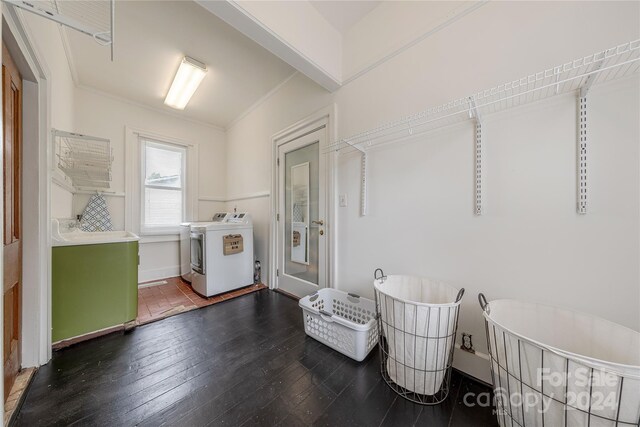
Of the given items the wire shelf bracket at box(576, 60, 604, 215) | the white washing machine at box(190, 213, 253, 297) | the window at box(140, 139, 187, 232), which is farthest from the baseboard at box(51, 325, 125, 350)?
the wire shelf bracket at box(576, 60, 604, 215)

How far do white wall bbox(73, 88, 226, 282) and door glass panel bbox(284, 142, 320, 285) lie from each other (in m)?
1.82

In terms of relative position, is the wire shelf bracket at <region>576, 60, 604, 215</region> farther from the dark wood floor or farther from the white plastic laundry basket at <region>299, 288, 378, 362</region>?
the white plastic laundry basket at <region>299, 288, 378, 362</region>

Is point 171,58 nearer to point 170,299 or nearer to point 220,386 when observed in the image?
point 170,299

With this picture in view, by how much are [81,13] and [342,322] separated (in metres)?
2.19

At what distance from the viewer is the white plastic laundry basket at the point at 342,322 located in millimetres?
1403

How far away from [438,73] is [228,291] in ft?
9.73

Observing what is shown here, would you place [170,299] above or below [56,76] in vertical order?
below

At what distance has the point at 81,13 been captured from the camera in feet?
3.48

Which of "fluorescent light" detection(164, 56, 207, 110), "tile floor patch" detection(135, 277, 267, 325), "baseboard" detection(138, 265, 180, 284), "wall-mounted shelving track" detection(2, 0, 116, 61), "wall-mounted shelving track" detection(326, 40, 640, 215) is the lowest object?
"tile floor patch" detection(135, 277, 267, 325)

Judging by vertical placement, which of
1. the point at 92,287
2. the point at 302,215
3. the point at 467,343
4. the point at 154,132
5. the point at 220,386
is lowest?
the point at 220,386

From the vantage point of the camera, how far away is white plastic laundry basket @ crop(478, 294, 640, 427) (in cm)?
65

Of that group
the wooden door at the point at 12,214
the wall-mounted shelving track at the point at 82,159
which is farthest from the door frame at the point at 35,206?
the wall-mounted shelving track at the point at 82,159

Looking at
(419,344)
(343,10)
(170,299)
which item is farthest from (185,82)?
(419,344)

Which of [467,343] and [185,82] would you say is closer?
[467,343]
